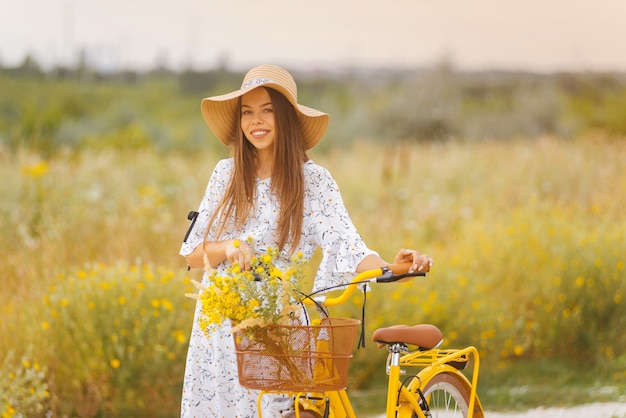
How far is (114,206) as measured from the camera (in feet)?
30.1

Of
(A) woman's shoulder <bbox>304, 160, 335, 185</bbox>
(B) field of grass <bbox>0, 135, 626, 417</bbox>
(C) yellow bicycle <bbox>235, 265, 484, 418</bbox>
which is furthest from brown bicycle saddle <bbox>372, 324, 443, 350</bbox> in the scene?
(B) field of grass <bbox>0, 135, 626, 417</bbox>

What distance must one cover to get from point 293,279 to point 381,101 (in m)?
20.1

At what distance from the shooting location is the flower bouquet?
2875 millimetres

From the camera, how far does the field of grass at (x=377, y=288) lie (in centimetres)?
611

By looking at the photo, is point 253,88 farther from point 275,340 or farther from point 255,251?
point 275,340

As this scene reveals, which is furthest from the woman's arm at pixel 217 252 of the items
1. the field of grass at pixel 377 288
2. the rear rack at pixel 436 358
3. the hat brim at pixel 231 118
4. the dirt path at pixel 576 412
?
the dirt path at pixel 576 412

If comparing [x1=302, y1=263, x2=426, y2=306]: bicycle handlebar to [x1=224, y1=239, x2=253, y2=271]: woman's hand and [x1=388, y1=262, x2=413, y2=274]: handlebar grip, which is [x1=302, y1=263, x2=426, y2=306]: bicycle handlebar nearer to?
[x1=388, y1=262, x2=413, y2=274]: handlebar grip

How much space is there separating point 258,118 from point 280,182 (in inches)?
10.4

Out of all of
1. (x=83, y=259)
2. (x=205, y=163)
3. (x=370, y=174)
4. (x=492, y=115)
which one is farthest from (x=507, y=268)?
(x=492, y=115)

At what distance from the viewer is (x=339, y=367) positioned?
9.57 ft

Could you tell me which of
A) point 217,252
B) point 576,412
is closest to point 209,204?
point 217,252

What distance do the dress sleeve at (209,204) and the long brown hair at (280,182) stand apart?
0.05 meters

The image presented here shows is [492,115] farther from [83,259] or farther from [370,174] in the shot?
[83,259]

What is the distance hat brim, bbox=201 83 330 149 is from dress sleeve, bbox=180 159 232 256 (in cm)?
15
